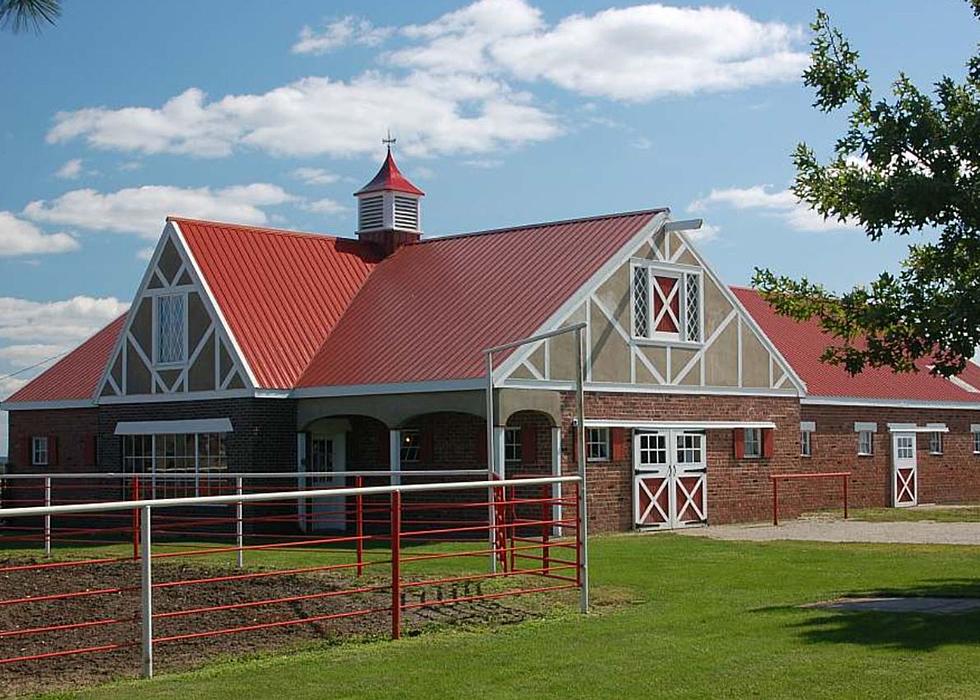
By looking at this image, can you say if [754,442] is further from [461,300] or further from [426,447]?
[426,447]

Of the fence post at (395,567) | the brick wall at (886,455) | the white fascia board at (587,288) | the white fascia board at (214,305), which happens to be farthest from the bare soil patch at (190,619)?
the brick wall at (886,455)

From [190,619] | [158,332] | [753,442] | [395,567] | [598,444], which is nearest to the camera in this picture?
[395,567]

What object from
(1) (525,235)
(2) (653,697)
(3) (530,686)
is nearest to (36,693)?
(3) (530,686)

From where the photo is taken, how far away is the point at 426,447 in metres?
25.9

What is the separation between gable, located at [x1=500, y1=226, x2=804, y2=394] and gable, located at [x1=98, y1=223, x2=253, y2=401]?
5880 millimetres

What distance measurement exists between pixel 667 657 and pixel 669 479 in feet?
51.5

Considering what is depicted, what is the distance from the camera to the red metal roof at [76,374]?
107 feet

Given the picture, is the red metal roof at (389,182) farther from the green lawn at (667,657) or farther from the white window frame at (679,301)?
the green lawn at (667,657)

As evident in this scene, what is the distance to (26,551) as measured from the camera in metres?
24.1

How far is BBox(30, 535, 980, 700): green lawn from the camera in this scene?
400 inches

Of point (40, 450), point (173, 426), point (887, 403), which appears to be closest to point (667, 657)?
point (173, 426)

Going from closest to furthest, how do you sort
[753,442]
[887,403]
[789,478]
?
[753,442] → [789,478] → [887,403]

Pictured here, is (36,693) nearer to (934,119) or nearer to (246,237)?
(934,119)

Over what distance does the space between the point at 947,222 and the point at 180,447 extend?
17521 millimetres
